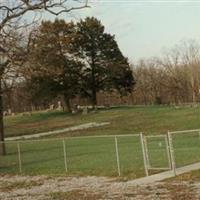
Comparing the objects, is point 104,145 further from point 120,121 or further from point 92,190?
point 120,121

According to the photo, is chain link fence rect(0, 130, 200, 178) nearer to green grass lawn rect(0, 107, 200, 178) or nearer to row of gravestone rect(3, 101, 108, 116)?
green grass lawn rect(0, 107, 200, 178)

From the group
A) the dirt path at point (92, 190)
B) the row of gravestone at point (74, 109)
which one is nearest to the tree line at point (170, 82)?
the row of gravestone at point (74, 109)

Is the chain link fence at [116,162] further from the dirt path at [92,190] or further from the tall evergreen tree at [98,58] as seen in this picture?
the tall evergreen tree at [98,58]

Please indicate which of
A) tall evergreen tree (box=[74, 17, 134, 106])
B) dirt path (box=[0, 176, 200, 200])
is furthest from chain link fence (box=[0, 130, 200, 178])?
tall evergreen tree (box=[74, 17, 134, 106])

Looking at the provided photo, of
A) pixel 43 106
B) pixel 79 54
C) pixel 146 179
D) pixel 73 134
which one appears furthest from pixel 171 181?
pixel 43 106

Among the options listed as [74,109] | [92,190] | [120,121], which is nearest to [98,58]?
[74,109]

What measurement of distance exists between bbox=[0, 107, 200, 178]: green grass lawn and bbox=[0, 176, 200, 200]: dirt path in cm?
187

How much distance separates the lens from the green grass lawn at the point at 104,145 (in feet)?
82.5

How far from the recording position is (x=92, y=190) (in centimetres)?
1714

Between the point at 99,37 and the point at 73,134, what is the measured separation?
99.3ft

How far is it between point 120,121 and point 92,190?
48.4 meters

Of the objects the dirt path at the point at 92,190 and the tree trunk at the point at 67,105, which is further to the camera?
the tree trunk at the point at 67,105

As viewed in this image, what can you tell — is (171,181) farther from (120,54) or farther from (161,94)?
(161,94)

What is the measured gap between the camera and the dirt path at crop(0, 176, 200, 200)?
15007mm
